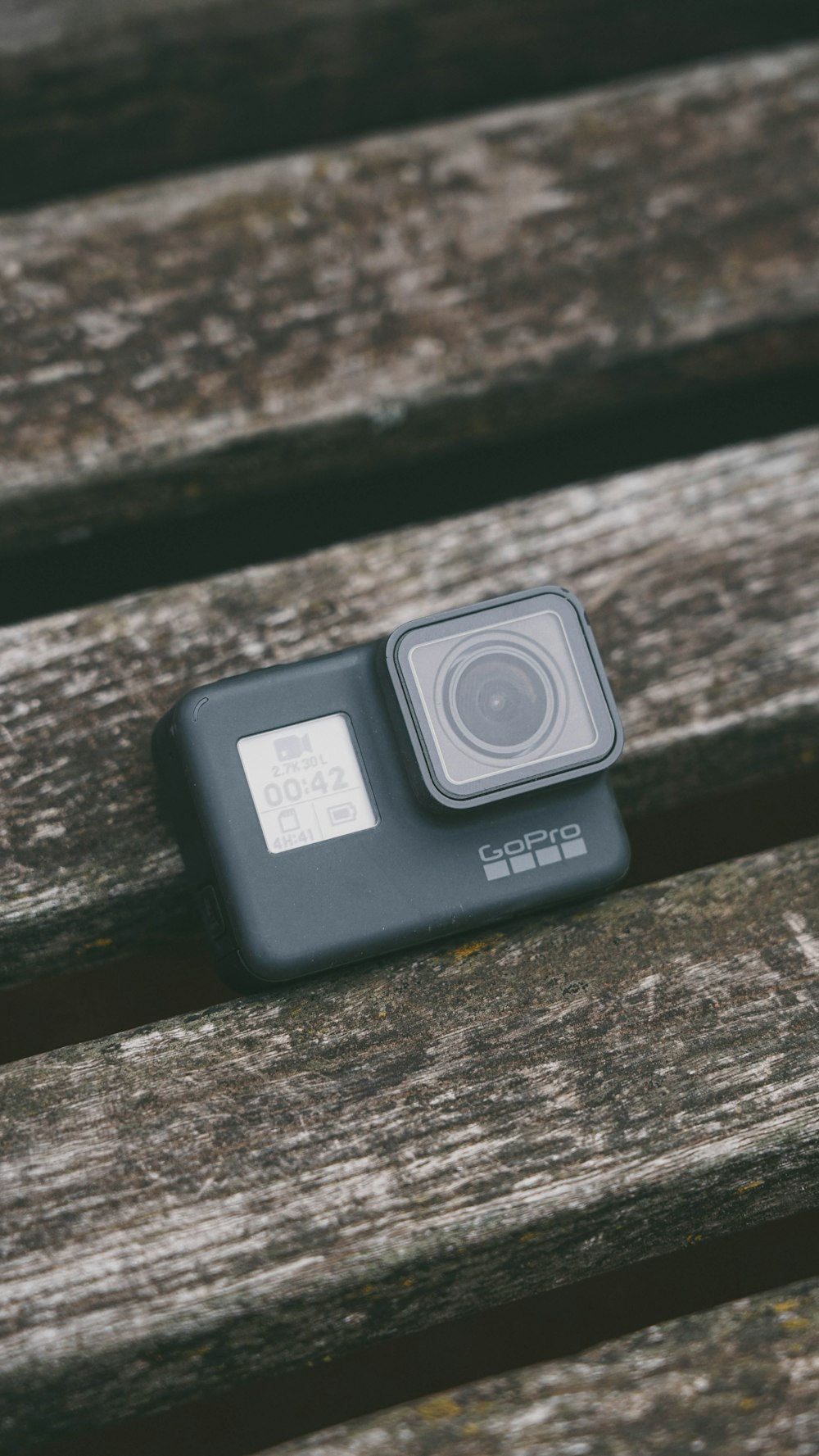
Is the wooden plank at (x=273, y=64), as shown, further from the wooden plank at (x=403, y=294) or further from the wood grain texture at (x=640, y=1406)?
the wood grain texture at (x=640, y=1406)

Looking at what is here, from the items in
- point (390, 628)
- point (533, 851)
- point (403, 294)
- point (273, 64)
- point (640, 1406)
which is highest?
point (273, 64)

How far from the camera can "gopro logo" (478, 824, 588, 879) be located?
91cm

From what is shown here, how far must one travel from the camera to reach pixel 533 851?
915 millimetres

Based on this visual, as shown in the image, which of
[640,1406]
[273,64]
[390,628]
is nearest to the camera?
[640,1406]

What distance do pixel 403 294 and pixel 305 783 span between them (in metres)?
0.52

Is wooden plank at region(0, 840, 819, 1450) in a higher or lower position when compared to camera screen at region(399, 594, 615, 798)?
lower

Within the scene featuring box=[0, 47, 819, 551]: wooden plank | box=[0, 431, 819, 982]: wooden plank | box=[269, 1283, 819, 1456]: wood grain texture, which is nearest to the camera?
box=[269, 1283, 819, 1456]: wood grain texture

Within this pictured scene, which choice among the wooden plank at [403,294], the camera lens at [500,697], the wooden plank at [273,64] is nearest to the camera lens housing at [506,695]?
the camera lens at [500,697]

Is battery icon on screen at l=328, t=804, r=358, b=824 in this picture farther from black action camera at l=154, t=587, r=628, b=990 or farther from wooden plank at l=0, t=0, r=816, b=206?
wooden plank at l=0, t=0, r=816, b=206

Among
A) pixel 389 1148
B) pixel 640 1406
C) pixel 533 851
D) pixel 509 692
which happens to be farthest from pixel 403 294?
pixel 640 1406

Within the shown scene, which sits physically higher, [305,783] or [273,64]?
[273,64]

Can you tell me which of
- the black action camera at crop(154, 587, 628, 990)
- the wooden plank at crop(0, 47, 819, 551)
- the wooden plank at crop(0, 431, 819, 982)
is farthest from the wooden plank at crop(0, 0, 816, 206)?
the black action camera at crop(154, 587, 628, 990)

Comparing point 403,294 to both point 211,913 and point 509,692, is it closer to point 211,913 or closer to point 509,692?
point 509,692

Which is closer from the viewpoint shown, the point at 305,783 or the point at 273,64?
the point at 305,783
